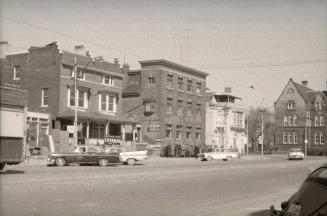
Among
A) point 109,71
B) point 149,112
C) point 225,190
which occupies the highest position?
point 109,71

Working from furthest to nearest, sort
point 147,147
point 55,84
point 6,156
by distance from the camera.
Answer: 1. point 147,147
2. point 55,84
3. point 6,156

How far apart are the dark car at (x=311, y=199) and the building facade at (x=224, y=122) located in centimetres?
6023

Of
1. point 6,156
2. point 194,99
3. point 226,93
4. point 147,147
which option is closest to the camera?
point 6,156

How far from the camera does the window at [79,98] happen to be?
46.6 meters

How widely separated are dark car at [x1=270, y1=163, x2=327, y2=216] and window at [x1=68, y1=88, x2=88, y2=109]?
40919 millimetres

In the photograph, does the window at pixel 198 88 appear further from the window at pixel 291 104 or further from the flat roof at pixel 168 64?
the window at pixel 291 104

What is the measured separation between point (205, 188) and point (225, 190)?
32.9 inches

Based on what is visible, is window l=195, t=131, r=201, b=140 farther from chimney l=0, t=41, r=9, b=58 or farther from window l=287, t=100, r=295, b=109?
window l=287, t=100, r=295, b=109

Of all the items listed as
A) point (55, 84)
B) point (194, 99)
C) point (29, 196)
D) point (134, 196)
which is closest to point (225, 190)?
point (134, 196)

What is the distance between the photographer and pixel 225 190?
1734 centimetres

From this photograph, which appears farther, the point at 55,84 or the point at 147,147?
the point at 147,147

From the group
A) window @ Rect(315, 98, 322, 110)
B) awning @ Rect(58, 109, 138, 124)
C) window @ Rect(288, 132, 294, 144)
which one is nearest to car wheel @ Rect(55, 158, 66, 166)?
awning @ Rect(58, 109, 138, 124)

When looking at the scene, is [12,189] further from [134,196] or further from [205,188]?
[205,188]

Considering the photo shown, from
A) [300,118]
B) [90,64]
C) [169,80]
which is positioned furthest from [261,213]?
[300,118]
